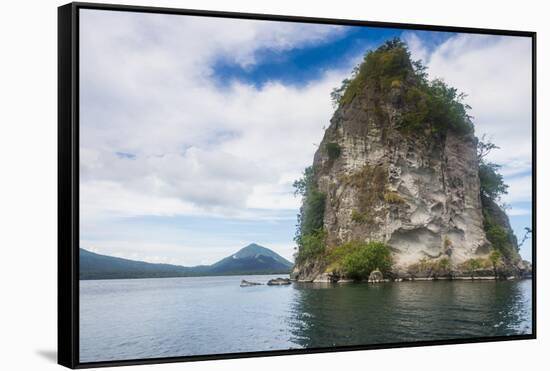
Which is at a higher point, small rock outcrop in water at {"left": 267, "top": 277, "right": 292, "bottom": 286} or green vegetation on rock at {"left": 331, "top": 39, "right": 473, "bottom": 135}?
green vegetation on rock at {"left": 331, "top": 39, "right": 473, "bottom": 135}

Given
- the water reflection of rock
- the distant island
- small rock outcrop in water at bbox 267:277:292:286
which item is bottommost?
the water reflection of rock

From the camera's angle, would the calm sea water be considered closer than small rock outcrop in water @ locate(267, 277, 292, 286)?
Yes

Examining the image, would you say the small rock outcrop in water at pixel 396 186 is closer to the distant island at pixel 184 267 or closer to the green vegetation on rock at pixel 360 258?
the green vegetation on rock at pixel 360 258

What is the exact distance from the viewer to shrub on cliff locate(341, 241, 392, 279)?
11.4 meters

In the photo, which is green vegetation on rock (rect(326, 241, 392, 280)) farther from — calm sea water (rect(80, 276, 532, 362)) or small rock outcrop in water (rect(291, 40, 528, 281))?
calm sea water (rect(80, 276, 532, 362))

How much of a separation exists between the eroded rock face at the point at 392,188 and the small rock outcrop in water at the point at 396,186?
0.05ft

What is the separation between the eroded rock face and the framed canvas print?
0.04 metres

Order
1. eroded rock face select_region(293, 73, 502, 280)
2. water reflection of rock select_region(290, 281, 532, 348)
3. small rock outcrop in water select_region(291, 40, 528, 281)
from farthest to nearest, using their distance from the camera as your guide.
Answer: eroded rock face select_region(293, 73, 502, 280) < small rock outcrop in water select_region(291, 40, 528, 281) < water reflection of rock select_region(290, 281, 532, 348)

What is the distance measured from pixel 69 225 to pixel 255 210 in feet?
9.09

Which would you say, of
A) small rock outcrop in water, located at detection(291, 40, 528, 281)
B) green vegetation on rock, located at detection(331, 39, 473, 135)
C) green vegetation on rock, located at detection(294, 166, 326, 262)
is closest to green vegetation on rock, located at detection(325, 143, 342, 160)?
small rock outcrop in water, located at detection(291, 40, 528, 281)

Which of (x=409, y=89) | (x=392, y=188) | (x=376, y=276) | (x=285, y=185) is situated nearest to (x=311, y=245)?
(x=376, y=276)

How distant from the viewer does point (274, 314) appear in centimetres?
1027

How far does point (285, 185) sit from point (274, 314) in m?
1.59

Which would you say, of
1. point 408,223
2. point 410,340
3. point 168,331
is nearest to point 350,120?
point 408,223
